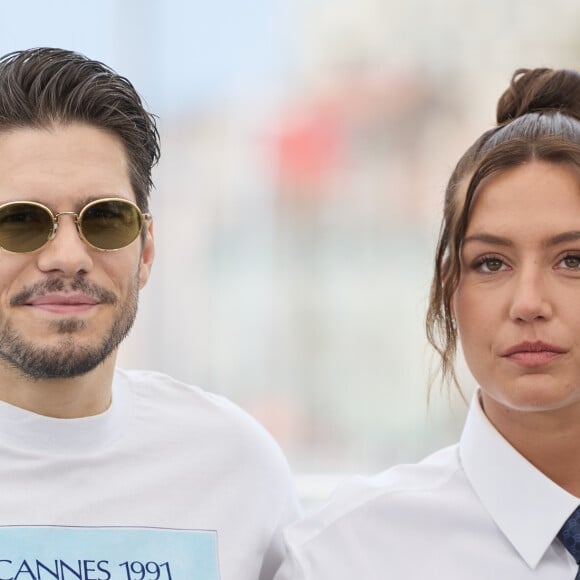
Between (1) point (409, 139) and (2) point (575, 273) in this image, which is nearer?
(2) point (575, 273)

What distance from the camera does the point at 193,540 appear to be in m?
1.92

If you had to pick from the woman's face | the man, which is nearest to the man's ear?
the man

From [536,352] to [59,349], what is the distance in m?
0.83

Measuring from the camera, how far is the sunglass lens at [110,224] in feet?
6.24

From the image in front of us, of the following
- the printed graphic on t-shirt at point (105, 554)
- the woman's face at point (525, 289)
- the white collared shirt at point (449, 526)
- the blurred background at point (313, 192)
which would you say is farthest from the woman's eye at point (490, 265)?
the blurred background at point (313, 192)

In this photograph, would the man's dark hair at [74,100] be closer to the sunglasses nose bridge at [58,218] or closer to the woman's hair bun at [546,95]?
the sunglasses nose bridge at [58,218]

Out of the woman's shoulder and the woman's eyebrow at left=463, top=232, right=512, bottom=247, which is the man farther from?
the woman's eyebrow at left=463, top=232, right=512, bottom=247

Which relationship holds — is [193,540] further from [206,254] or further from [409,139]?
[409,139]

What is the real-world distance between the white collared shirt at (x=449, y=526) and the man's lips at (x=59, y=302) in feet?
1.91

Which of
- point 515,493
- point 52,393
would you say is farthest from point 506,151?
point 52,393

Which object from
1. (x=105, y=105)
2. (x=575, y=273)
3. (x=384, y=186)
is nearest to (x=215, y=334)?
(x=384, y=186)

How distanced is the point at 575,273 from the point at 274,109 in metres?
2.43

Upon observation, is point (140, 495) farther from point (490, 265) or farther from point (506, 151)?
point (506, 151)

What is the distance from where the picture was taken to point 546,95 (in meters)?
2.09
